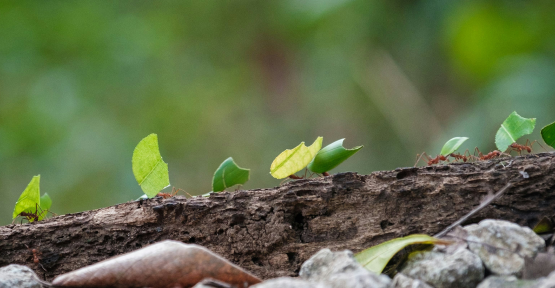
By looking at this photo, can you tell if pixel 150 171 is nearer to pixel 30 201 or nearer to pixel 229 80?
pixel 30 201

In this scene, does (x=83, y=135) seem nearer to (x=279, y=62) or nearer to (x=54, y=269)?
(x=279, y=62)

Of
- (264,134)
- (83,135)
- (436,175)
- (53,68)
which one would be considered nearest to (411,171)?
(436,175)

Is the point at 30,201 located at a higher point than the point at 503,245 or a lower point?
higher

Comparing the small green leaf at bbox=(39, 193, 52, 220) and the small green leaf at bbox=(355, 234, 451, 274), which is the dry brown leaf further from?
the small green leaf at bbox=(39, 193, 52, 220)

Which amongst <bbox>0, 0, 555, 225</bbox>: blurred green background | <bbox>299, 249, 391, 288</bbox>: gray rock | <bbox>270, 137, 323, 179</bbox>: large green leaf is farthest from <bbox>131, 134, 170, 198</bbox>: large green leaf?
<bbox>0, 0, 555, 225</bbox>: blurred green background

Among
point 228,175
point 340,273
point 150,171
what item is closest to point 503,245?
point 340,273

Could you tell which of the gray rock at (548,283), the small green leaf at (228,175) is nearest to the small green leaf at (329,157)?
the small green leaf at (228,175)
